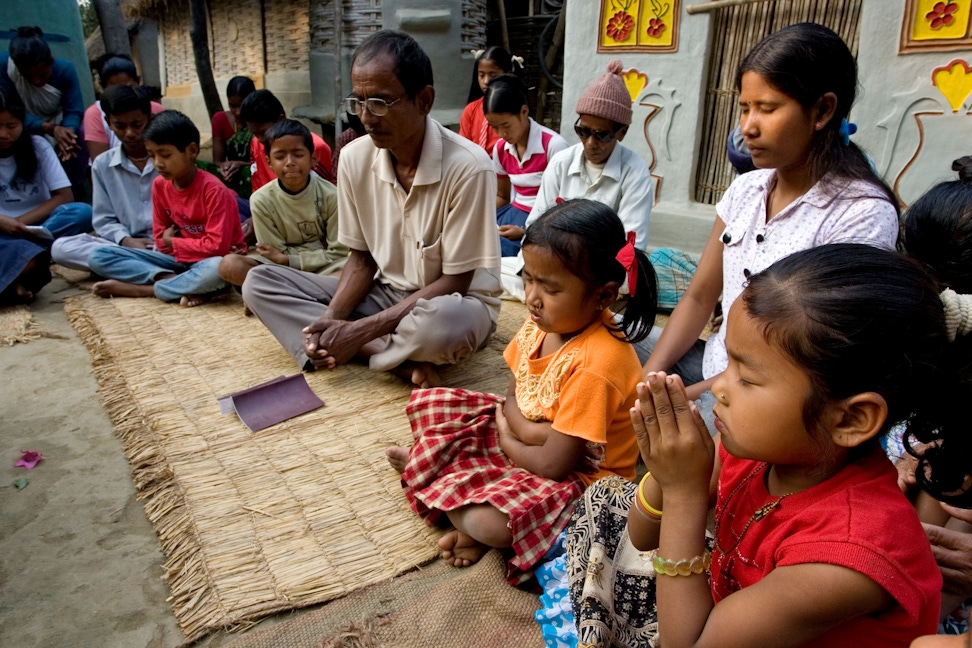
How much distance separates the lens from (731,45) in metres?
4.41

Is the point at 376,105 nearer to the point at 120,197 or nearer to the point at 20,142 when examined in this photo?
the point at 120,197

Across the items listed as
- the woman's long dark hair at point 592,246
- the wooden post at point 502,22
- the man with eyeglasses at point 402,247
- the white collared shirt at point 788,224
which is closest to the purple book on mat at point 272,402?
the man with eyeglasses at point 402,247

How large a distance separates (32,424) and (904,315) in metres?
3.14

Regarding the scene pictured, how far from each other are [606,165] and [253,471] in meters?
2.41

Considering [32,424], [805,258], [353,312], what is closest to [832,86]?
[805,258]

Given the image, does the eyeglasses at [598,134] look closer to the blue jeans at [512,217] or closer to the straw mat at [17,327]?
the blue jeans at [512,217]

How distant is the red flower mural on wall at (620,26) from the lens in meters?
4.67

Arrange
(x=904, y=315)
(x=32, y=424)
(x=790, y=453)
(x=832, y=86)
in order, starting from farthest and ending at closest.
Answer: (x=32, y=424) < (x=832, y=86) < (x=790, y=453) < (x=904, y=315)

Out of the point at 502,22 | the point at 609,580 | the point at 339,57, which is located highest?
the point at 502,22

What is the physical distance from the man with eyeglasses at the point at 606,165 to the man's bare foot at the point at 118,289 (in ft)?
8.17

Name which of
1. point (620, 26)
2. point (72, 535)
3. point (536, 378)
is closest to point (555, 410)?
point (536, 378)

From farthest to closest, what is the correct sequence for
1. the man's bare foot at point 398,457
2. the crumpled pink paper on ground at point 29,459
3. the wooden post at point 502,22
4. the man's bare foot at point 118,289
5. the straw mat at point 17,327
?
the wooden post at point 502,22, the man's bare foot at point 118,289, the straw mat at point 17,327, the crumpled pink paper on ground at point 29,459, the man's bare foot at point 398,457

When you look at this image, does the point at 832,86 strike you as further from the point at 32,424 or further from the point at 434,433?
the point at 32,424

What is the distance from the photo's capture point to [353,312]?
3326mm
